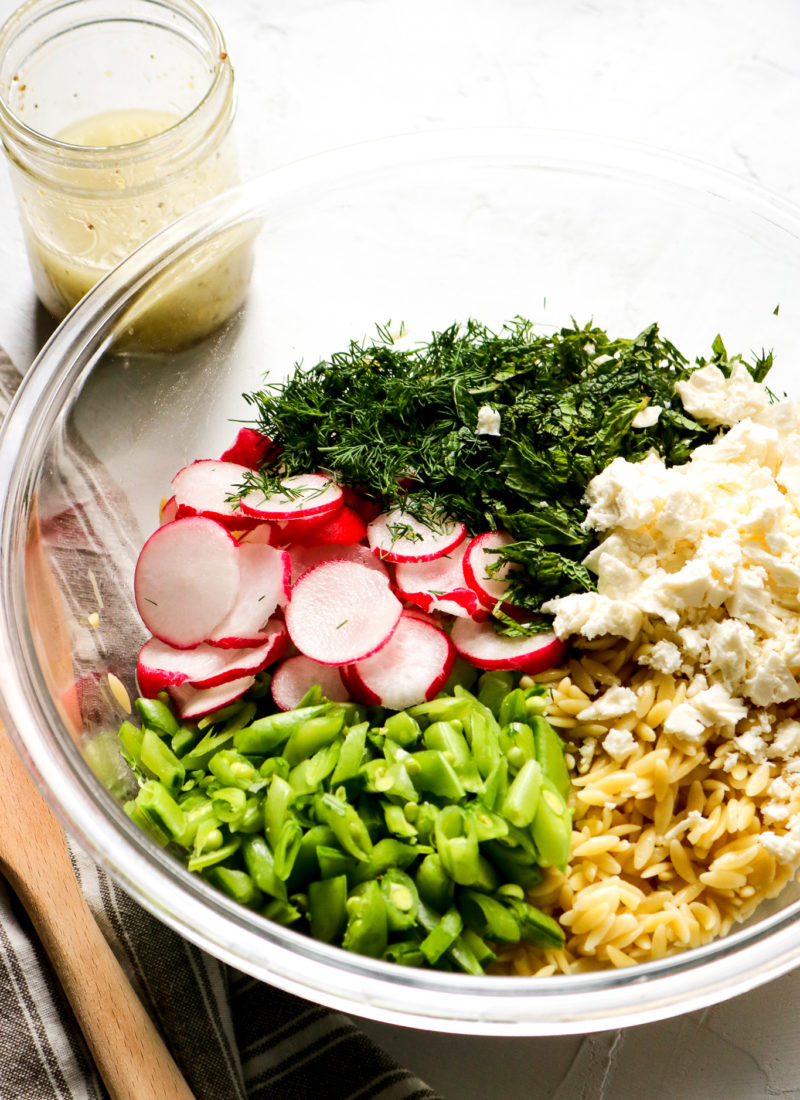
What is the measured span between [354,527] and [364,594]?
0.63 feet

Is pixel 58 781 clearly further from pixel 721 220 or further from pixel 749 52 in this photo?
pixel 749 52

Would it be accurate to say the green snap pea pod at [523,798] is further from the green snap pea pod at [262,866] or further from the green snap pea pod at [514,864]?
the green snap pea pod at [262,866]

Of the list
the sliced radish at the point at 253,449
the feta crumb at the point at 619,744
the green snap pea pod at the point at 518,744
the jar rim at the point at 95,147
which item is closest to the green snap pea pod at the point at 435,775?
the green snap pea pod at the point at 518,744

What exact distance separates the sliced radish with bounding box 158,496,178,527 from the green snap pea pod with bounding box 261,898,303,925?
3.02 ft

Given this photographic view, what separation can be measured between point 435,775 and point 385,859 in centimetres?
17

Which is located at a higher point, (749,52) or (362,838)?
(749,52)

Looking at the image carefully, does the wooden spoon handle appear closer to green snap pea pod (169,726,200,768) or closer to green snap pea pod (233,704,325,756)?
green snap pea pod (169,726,200,768)

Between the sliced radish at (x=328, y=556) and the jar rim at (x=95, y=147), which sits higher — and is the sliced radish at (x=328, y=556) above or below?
below

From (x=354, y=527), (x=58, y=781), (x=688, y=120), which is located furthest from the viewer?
(x=688, y=120)

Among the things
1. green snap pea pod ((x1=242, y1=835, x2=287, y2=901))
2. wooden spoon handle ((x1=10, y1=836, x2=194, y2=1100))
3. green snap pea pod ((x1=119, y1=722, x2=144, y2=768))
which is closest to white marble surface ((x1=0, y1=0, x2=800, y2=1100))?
green snap pea pod ((x1=119, y1=722, x2=144, y2=768))

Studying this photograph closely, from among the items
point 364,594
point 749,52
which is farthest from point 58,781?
point 749,52

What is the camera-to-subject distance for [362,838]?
186cm

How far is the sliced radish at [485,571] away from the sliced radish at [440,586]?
0.06ft

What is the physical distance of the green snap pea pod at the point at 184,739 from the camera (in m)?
2.11
